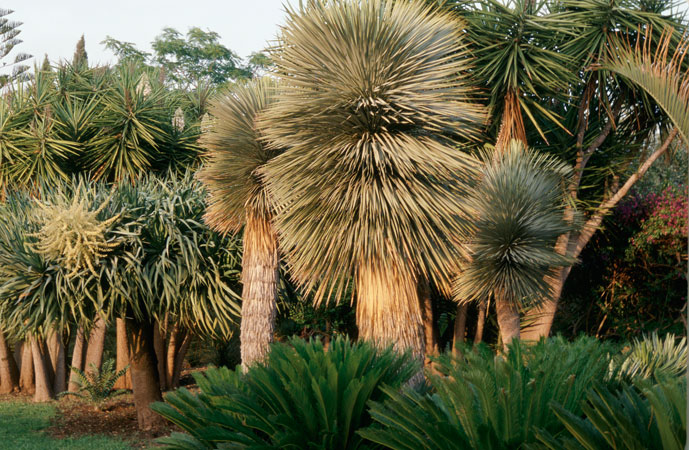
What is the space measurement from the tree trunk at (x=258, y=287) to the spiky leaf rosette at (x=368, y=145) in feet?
2.90

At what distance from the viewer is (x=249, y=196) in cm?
839

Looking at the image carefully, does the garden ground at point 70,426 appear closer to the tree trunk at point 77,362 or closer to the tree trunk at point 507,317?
the tree trunk at point 77,362

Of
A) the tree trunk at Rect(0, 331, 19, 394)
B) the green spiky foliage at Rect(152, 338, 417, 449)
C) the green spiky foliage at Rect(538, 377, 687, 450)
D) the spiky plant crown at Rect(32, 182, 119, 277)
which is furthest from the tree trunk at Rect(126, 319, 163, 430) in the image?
the green spiky foliage at Rect(538, 377, 687, 450)

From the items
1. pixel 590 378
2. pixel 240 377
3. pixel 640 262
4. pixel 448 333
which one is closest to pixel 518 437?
pixel 590 378

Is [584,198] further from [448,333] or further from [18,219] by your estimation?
[18,219]

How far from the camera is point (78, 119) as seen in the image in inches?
515

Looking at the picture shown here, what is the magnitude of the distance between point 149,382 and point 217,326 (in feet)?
5.31

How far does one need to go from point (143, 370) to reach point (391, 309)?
583 cm

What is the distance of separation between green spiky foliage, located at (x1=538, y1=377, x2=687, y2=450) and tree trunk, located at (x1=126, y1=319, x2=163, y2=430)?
30.2ft

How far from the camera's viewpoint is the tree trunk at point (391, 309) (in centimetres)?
740

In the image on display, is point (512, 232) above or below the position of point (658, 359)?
above

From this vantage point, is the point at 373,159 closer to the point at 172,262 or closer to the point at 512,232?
the point at 512,232

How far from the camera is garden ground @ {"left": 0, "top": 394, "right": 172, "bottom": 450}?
1023cm

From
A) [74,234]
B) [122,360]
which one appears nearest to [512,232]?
[74,234]
